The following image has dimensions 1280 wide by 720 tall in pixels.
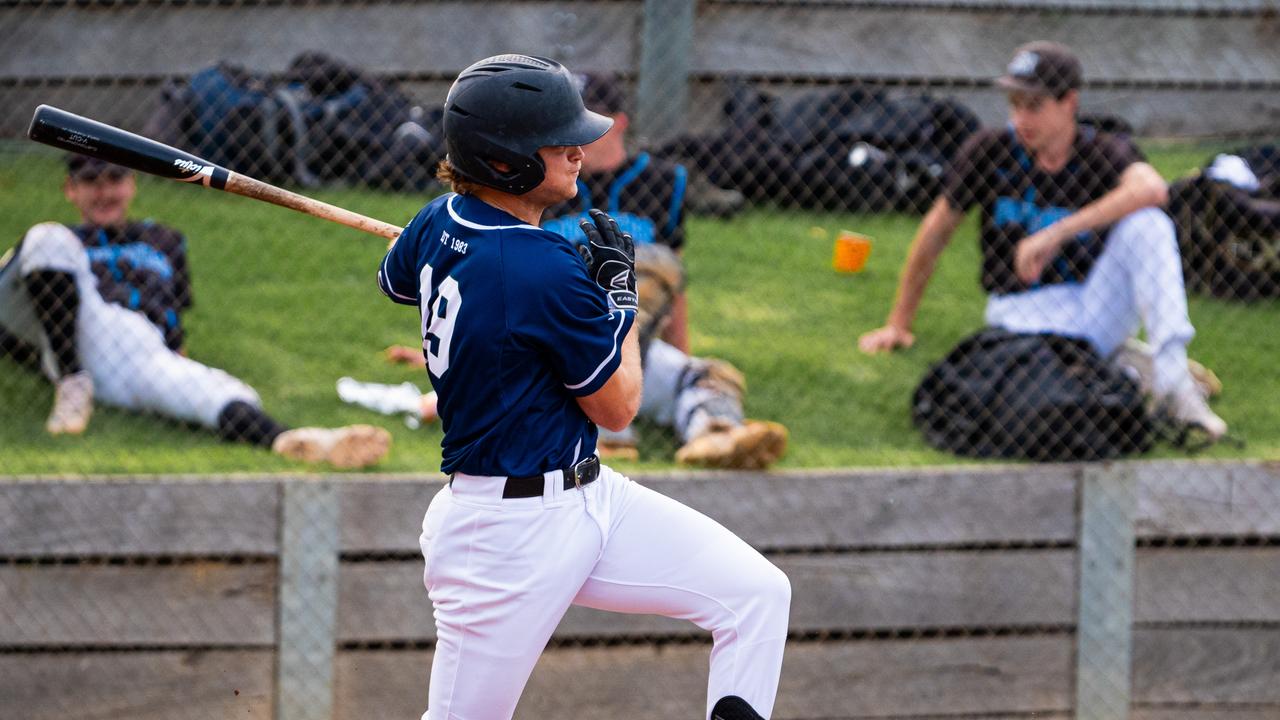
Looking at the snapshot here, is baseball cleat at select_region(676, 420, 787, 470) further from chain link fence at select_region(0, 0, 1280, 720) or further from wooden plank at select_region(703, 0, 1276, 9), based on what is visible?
wooden plank at select_region(703, 0, 1276, 9)

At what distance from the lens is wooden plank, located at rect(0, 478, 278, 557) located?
4.14 metres

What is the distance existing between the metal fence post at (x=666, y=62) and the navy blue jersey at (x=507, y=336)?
366 cm

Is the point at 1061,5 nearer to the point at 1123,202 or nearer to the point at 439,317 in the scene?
the point at 1123,202

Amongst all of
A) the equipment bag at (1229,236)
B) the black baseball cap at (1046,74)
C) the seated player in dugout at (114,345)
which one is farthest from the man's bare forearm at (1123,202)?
the seated player in dugout at (114,345)

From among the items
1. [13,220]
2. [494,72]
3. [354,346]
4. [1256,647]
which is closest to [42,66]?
[13,220]

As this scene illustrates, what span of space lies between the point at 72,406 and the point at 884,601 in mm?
2627

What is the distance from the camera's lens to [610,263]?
2.51 metres

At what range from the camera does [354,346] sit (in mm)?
5117

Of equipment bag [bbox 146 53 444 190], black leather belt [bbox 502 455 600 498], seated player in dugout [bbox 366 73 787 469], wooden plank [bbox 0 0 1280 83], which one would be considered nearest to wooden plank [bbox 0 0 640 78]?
wooden plank [bbox 0 0 1280 83]

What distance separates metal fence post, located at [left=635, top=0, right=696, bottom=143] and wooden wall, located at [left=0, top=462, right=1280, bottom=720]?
2379mm

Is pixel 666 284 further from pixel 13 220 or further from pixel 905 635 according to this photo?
pixel 13 220

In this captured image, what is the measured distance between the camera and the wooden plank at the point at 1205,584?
14.5ft

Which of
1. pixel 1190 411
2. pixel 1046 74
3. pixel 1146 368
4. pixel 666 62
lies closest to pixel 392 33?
pixel 666 62

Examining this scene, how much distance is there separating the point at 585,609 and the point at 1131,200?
221 centimetres
